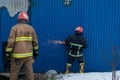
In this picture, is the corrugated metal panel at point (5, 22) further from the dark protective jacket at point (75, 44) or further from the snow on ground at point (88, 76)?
the snow on ground at point (88, 76)

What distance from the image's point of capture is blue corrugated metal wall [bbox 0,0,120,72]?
1070cm

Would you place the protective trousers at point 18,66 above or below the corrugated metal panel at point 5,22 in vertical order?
below

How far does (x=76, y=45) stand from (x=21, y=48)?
1.96 meters

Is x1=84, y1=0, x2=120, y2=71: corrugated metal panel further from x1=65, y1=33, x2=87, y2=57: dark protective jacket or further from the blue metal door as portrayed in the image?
x1=65, y1=33, x2=87, y2=57: dark protective jacket

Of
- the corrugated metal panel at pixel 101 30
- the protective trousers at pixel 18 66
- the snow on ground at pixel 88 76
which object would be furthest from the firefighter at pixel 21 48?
the corrugated metal panel at pixel 101 30

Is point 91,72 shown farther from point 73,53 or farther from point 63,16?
point 63,16

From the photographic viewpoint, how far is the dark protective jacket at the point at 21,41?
358 inches

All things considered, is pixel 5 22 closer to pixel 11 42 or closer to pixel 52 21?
pixel 52 21

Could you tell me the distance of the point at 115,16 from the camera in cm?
1092

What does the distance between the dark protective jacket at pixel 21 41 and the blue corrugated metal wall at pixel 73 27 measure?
4.89 feet

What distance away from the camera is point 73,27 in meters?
10.8

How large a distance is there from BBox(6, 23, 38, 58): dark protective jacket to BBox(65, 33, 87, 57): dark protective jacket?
149cm

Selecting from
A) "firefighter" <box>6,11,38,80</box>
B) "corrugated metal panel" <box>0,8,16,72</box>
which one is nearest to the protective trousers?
"firefighter" <box>6,11,38,80</box>

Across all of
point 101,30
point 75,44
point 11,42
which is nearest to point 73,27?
point 75,44
